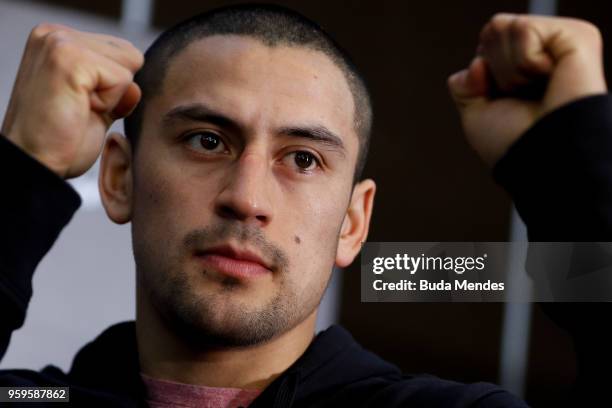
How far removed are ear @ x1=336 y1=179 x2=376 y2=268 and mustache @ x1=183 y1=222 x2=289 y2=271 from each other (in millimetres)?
240

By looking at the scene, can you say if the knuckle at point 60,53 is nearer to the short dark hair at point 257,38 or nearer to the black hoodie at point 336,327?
the black hoodie at point 336,327

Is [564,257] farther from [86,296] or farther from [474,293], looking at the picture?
[86,296]

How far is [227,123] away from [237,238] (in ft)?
0.63

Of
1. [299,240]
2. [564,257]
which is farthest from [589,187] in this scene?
[299,240]

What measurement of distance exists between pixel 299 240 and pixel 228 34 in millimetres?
371

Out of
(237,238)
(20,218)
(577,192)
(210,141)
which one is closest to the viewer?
(577,192)

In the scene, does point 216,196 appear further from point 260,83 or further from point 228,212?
point 260,83

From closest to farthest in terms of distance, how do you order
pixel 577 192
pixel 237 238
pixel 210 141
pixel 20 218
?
pixel 577 192 < pixel 20 218 < pixel 237 238 < pixel 210 141

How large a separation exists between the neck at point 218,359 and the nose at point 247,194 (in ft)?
0.70

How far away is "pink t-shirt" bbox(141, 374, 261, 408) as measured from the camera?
1.46 metres

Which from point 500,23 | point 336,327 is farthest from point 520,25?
point 336,327

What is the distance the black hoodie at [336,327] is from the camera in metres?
1.04

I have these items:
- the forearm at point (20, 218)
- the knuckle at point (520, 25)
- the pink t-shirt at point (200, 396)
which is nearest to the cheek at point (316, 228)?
the pink t-shirt at point (200, 396)

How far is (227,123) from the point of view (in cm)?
144
